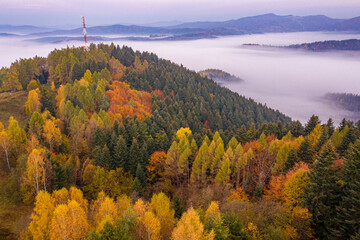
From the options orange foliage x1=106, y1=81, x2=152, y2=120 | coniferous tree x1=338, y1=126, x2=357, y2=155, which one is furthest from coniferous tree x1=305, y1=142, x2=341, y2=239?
orange foliage x1=106, y1=81, x2=152, y2=120

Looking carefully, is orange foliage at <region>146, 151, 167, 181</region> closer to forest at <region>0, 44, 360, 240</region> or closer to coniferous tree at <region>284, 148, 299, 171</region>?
forest at <region>0, 44, 360, 240</region>

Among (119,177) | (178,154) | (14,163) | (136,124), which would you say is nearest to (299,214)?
(178,154)

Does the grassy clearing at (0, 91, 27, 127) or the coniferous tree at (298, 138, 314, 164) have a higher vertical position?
the grassy clearing at (0, 91, 27, 127)

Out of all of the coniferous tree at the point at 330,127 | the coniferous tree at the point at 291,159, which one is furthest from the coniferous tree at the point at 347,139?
the coniferous tree at the point at 291,159

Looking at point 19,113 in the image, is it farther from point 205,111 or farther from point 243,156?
point 205,111

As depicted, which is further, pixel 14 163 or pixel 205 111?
pixel 205 111

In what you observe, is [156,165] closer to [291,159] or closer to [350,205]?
[291,159]

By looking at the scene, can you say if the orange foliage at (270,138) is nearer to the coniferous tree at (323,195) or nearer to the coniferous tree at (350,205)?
the coniferous tree at (323,195)
